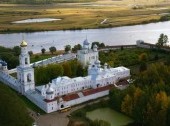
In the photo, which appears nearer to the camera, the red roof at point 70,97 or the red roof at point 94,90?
the red roof at point 70,97

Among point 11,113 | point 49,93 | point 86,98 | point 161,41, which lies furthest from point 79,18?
point 11,113

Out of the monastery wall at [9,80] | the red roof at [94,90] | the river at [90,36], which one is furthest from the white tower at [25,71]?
the river at [90,36]

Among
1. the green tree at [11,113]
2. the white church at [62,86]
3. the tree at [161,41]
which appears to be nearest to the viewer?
the green tree at [11,113]

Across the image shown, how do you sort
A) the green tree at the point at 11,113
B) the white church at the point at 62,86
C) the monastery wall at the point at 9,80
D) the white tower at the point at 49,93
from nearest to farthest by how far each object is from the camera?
the green tree at the point at 11,113 → the white tower at the point at 49,93 → the white church at the point at 62,86 → the monastery wall at the point at 9,80

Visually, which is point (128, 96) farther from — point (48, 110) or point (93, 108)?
point (48, 110)

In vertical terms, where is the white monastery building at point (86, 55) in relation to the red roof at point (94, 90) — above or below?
above

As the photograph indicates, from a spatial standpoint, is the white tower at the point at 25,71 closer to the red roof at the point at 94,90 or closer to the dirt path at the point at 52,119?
the dirt path at the point at 52,119
